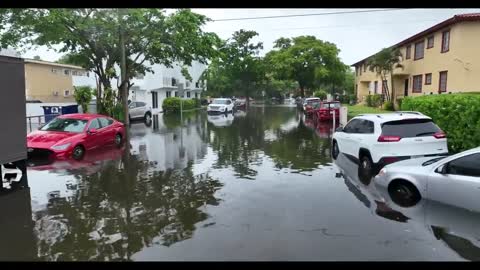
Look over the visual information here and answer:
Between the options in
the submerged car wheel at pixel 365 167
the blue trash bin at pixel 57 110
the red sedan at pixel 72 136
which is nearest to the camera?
the submerged car wheel at pixel 365 167

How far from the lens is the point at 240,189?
27.8 ft

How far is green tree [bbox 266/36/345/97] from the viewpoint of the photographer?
→ 5122 centimetres

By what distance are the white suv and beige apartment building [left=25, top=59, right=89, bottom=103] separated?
35544mm

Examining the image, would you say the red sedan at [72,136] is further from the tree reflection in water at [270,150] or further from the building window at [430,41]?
the building window at [430,41]

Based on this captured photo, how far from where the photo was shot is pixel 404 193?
7742 mm

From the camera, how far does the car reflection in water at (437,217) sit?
5250mm

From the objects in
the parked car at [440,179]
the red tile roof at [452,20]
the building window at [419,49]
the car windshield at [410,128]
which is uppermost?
the red tile roof at [452,20]

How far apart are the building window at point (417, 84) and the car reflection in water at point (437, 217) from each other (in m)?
23.8

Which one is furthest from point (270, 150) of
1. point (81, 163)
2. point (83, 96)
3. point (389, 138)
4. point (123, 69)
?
point (83, 96)

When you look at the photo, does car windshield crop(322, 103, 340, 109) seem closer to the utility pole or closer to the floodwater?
the utility pole

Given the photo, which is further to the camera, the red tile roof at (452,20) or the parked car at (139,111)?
the parked car at (139,111)

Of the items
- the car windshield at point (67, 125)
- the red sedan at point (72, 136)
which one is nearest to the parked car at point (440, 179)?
the red sedan at point (72, 136)

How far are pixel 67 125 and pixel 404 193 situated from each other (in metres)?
11.1

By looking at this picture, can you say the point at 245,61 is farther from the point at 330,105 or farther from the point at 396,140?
the point at 396,140
